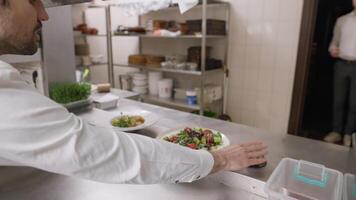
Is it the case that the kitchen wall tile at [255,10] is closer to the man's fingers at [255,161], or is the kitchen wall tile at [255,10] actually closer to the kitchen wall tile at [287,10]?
the kitchen wall tile at [287,10]

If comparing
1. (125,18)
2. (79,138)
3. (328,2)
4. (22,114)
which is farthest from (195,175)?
(328,2)

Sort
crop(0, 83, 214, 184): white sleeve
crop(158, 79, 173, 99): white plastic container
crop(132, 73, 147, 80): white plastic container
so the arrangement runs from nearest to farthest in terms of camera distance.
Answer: crop(0, 83, 214, 184): white sleeve → crop(158, 79, 173, 99): white plastic container → crop(132, 73, 147, 80): white plastic container

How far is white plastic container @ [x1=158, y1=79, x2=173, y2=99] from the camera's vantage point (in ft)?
9.02

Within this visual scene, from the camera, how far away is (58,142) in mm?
493

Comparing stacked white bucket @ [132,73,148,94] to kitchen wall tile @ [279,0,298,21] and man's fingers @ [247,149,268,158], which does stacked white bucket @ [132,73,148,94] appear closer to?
kitchen wall tile @ [279,0,298,21]

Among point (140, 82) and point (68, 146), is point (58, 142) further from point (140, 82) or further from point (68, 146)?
point (140, 82)

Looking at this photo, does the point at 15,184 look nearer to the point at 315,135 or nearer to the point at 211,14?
the point at 211,14

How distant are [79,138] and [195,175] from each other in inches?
10.9

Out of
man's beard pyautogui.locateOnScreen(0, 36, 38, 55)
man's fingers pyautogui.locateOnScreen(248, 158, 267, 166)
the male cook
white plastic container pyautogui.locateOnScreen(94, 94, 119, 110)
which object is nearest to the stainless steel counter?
man's fingers pyautogui.locateOnScreen(248, 158, 267, 166)

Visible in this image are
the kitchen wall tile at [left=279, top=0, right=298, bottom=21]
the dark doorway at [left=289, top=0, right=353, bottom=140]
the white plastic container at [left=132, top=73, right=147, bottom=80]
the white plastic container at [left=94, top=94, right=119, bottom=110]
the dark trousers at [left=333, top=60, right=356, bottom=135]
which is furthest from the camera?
the dark doorway at [left=289, top=0, right=353, bottom=140]

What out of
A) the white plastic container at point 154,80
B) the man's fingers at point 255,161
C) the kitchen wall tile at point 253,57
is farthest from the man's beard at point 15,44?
the white plastic container at point 154,80

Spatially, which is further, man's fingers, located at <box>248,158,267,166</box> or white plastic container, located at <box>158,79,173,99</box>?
white plastic container, located at <box>158,79,173,99</box>

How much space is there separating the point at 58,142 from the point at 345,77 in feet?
8.71

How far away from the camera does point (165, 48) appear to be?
295cm
